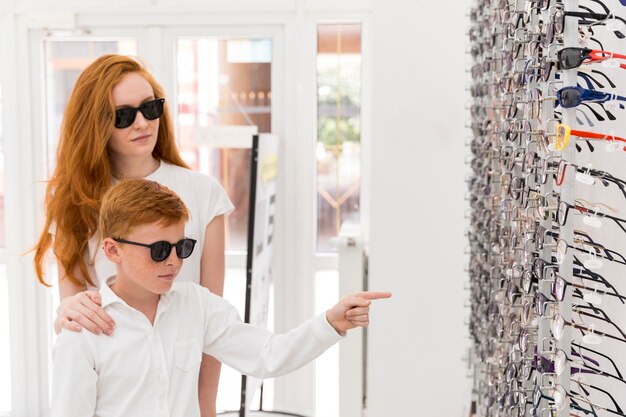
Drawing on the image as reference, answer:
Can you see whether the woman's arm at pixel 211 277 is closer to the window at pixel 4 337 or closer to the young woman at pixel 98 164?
Result: the young woman at pixel 98 164

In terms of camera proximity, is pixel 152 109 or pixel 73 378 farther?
pixel 152 109

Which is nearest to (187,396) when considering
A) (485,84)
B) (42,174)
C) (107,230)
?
(107,230)

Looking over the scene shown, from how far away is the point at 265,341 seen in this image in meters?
1.95

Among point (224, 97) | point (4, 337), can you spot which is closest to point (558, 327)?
point (224, 97)

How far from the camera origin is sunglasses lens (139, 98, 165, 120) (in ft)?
6.58

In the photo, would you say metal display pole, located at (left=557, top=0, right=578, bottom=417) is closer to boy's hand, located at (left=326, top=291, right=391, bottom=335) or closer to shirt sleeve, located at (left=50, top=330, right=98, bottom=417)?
boy's hand, located at (left=326, top=291, right=391, bottom=335)

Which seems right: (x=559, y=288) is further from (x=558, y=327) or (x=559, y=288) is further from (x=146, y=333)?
(x=146, y=333)

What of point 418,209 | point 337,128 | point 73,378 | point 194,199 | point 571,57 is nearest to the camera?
point 571,57

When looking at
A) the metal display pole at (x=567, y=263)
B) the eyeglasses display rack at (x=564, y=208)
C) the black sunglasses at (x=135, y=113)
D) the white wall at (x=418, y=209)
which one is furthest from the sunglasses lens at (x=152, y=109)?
the white wall at (x=418, y=209)

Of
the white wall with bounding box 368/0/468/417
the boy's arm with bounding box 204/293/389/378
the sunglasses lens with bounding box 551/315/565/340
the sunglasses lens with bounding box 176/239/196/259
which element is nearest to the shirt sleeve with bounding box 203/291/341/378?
the boy's arm with bounding box 204/293/389/378

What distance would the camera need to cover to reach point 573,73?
1178 millimetres

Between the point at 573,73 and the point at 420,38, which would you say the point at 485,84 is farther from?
the point at 420,38

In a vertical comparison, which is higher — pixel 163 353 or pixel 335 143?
pixel 335 143

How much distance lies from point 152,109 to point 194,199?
28cm
